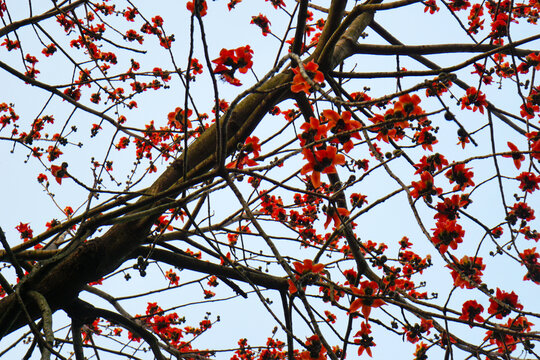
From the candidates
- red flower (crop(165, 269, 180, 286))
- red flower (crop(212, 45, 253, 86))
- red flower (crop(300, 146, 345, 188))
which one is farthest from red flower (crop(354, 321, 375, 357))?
red flower (crop(165, 269, 180, 286))

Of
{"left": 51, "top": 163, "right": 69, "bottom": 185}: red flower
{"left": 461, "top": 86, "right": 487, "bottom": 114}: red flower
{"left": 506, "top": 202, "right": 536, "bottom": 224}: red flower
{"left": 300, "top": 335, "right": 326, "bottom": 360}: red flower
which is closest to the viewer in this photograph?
{"left": 300, "top": 335, "right": 326, "bottom": 360}: red flower

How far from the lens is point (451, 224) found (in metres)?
1.66

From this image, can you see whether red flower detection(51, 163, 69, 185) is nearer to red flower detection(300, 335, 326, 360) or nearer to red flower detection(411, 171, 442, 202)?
red flower detection(300, 335, 326, 360)

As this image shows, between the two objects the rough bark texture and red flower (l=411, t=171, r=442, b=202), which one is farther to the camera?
the rough bark texture

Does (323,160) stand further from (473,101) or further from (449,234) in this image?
(473,101)

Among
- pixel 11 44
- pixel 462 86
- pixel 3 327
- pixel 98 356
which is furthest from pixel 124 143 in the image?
pixel 462 86

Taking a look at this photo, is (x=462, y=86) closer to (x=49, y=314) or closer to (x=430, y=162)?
(x=430, y=162)

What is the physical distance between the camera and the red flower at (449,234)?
1659 millimetres

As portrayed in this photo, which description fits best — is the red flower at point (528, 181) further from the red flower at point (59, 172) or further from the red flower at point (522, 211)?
the red flower at point (59, 172)

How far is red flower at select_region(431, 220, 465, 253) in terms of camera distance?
5.44 ft

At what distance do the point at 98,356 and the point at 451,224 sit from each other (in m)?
2.18

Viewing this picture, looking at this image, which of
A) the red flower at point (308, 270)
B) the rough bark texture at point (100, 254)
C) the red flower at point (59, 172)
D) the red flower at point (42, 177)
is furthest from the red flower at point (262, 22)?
the red flower at point (42, 177)

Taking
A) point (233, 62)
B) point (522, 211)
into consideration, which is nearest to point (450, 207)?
point (522, 211)

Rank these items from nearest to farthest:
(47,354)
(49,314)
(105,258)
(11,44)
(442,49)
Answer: (47,354) → (49,314) → (105,258) → (442,49) → (11,44)
